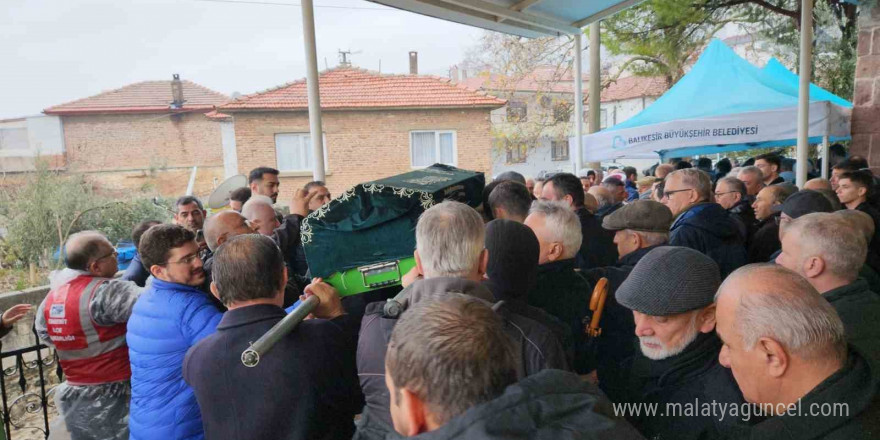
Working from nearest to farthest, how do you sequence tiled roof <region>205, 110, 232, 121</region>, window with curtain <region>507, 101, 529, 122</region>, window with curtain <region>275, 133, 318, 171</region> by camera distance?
tiled roof <region>205, 110, 232, 121</region>
window with curtain <region>275, 133, 318, 171</region>
window with curtain <region>507, 101, 529, 122</region>

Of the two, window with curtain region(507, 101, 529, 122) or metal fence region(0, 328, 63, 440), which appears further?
window with curtain region(507, 101, 529, 122)

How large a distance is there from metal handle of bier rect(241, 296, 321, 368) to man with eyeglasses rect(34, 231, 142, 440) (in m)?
1.24

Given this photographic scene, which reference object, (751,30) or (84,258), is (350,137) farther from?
(84,258)

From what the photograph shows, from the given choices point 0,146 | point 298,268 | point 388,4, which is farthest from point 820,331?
point 0,146

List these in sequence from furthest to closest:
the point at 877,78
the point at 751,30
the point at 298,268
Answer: the point at 751,30 → the point at 877,78 → the point at 298,268

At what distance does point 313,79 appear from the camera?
4.64m

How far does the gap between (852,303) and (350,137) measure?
17.5 m

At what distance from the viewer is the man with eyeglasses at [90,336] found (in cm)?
247

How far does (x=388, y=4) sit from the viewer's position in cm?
463

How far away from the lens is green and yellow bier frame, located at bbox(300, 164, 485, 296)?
87.7 inches

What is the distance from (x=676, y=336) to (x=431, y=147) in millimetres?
18050

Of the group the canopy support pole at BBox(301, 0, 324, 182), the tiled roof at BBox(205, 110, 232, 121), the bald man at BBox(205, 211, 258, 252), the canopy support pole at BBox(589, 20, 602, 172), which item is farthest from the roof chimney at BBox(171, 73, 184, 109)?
the bald man at BBox(205, 211, 258, 252)

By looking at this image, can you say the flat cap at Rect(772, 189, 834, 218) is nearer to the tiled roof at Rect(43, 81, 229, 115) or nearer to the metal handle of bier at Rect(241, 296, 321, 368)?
the metal handle of bier at Rect(241, 296, 321, 368)

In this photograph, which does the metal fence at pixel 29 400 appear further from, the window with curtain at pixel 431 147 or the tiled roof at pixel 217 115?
the window with curtain at pixel 431 147
